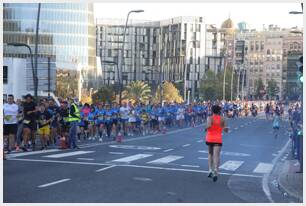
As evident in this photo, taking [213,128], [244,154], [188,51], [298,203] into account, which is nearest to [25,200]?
[298,203]

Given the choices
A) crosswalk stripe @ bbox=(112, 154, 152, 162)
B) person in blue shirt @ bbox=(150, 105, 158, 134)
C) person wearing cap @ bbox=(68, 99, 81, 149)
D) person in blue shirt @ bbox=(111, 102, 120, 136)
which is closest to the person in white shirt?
person wearing cap @ bbox=(68, 99, 81, 149)

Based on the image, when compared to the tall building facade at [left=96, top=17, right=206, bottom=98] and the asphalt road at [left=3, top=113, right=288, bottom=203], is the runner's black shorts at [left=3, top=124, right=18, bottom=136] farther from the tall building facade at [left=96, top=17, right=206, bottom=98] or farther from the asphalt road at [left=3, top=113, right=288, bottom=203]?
the tall building facade at [left=96, top=17, right=206, bottom=98]

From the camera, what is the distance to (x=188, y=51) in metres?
170

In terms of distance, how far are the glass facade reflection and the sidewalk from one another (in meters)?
106

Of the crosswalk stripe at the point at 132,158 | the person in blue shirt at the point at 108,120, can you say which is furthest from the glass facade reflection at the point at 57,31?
the crosswalk stripe at the point at 132,158

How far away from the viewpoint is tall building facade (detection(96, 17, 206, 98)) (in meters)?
168

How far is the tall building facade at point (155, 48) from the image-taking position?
552ft

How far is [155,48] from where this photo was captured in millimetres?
180000

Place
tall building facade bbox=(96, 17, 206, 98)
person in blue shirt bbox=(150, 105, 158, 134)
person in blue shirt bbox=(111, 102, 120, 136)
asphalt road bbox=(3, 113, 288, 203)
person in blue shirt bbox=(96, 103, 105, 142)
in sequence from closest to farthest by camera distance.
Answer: asphalt road bbox=(3, 113, 288, 203), person in blue shirt bbox=(96, 103, 105, 142), person in blue shirt bbox=(111, 102, 120, 136), person in blue shirt bbox=(150, 105, 158, 134), tall building facade bbox=(96, 17, 206, 98)

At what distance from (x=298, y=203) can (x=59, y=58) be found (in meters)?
122

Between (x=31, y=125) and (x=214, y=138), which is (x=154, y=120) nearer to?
(x=31, y=125)

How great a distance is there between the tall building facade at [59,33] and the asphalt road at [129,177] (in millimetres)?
100096

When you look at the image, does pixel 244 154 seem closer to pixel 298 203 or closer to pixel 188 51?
pixel 298 203

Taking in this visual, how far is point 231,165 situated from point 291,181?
4.16 meters
